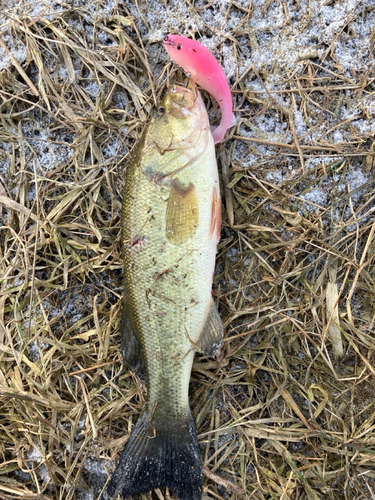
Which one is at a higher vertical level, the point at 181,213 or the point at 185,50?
the point at 185,50

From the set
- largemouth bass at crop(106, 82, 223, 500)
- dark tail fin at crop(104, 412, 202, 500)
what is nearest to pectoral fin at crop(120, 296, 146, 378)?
largemouth bass at crop(106, 82, 223, 500)

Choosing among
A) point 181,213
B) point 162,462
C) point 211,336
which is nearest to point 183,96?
point 181,213

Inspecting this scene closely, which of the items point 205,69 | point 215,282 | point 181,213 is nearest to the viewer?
point 181,213

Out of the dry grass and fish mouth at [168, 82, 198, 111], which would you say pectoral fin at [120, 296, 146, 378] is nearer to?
the dry grass

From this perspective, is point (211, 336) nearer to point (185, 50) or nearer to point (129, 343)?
point (129, 343)

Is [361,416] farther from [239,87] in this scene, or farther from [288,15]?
[288,15]

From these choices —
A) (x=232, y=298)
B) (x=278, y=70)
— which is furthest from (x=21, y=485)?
(x=278, y=70)
